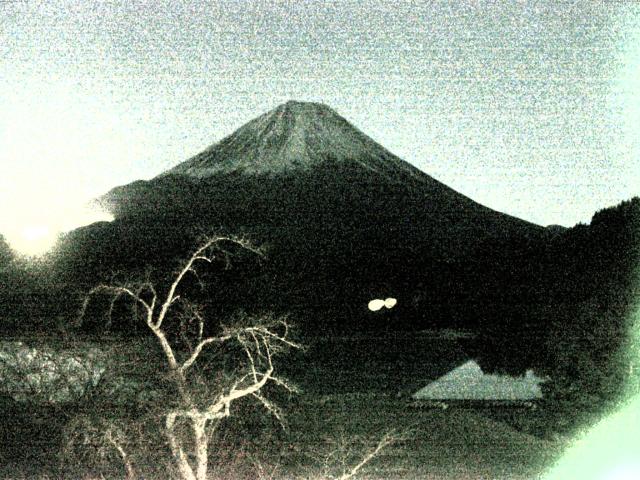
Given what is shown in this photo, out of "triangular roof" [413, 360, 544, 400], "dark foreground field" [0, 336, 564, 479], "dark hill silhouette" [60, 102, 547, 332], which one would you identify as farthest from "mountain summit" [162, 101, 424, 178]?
"dark foreground field" [0, 336, 564, 479]

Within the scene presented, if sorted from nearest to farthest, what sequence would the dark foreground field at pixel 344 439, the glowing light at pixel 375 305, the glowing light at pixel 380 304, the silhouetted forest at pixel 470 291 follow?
the dark foreground field at pixel 344 439 → the silhouetted forest at pixel 470 291 → the glowing light at pixel 375 305 → the glowing light at pixel 380 304

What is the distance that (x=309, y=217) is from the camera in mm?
80312

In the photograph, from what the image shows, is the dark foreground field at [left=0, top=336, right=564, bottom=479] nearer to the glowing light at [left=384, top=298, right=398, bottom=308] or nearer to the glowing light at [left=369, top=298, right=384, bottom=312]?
the glowing light at [left=369, top=298, right=384, bottom=312]

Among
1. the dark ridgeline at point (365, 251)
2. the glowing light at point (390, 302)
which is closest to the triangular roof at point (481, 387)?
the dark ridgeline at point (365, 251)

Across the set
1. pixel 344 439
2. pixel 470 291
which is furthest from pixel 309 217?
pixel 344 439

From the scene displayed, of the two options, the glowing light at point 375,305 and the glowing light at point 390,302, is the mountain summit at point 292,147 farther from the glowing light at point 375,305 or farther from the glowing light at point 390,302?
the glowing light at point 390,302

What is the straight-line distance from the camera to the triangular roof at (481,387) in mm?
20641

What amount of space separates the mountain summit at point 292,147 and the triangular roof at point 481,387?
78.6m

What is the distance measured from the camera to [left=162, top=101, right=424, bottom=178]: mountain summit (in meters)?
103

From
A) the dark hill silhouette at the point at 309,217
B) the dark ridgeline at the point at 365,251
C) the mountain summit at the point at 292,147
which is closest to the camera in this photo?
the dark ridgeline at the point at 365,251

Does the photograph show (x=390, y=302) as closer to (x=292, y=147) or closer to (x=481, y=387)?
(x=481, y=387)

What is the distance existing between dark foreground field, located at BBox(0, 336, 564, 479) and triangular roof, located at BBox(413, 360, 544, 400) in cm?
87

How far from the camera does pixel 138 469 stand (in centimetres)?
1277

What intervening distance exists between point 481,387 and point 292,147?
87.3 metres
